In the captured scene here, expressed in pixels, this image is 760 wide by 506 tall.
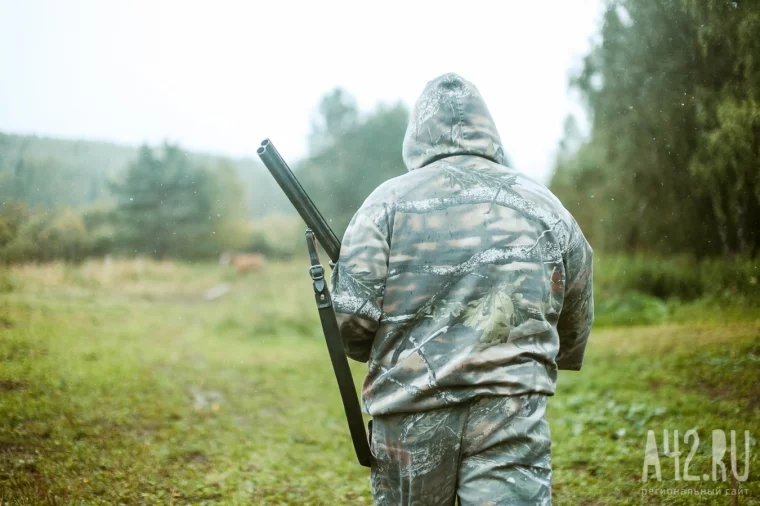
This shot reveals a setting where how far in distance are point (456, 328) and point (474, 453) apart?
0.40 metres

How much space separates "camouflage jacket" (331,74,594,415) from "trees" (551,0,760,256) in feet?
9.29

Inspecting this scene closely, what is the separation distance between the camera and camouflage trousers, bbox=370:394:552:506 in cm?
197

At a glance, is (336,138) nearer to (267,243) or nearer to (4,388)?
(267,243)

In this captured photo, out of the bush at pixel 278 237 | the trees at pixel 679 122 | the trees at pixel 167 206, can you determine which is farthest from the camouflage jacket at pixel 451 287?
the bush at pixel 278 237

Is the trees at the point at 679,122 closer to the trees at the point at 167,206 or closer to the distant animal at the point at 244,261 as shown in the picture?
the trees at the point at 167,206

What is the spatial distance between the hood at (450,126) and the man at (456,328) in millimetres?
116

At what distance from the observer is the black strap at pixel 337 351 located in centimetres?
219

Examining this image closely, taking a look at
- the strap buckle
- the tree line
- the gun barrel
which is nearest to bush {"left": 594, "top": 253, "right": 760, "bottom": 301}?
the tree line

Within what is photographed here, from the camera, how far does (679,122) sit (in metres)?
4.71

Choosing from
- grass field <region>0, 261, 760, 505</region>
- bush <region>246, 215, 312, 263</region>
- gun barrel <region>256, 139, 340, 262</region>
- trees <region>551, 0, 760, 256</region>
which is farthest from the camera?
bush <region>246, 215, 312, 263</region>

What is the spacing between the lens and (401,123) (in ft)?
27.3

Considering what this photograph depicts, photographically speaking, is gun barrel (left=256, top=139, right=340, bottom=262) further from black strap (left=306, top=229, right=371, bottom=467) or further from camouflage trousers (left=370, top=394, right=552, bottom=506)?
camouflage trousers (left=370, top=394, right=552, bottom=506)

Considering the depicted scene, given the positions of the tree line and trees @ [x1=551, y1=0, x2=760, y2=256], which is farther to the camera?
the tree line

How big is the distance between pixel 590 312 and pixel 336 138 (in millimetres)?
6190
